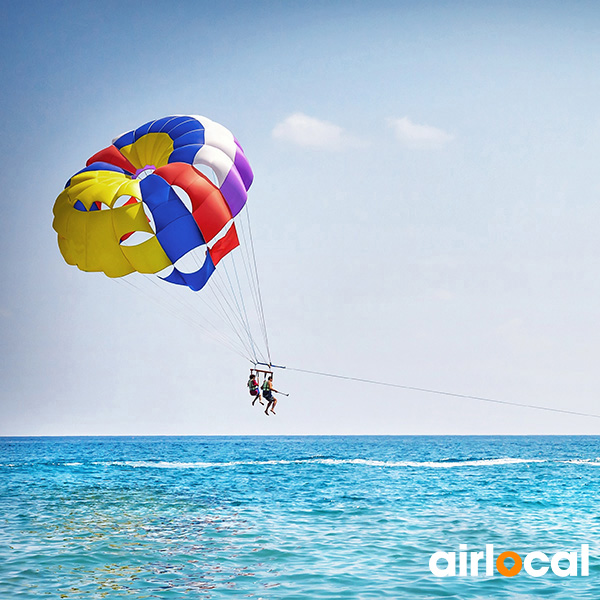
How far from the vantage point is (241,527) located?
558 inches

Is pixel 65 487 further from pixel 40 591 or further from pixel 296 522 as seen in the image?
pixel 40 591

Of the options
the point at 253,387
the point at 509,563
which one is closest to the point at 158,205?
the point at 253,387

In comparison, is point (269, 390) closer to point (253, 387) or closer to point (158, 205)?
point (253, 387)

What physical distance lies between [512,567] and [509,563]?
11.6 inches

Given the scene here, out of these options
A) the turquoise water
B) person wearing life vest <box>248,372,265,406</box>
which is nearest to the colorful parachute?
person wearing life vest <box>248,372,265,406</box>

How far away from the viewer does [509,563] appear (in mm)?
10883

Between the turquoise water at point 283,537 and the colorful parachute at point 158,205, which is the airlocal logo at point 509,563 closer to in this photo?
the turquoise water at point 283,537

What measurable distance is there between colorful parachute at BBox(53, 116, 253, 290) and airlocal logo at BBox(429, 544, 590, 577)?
6656mm

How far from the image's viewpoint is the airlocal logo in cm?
1020

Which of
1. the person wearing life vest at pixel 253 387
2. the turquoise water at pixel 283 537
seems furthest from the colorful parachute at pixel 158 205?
the turquoise water at pixel 283 537

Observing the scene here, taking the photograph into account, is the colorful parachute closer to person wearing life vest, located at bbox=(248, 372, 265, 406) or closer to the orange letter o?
person wearing life vest, located at bbox=(248, 372, 265, 406)

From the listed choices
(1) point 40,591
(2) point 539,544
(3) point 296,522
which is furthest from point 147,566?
(2) point 539,544

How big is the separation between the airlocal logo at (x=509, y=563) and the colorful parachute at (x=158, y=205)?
6.66m

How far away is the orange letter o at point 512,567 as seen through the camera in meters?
10.3
